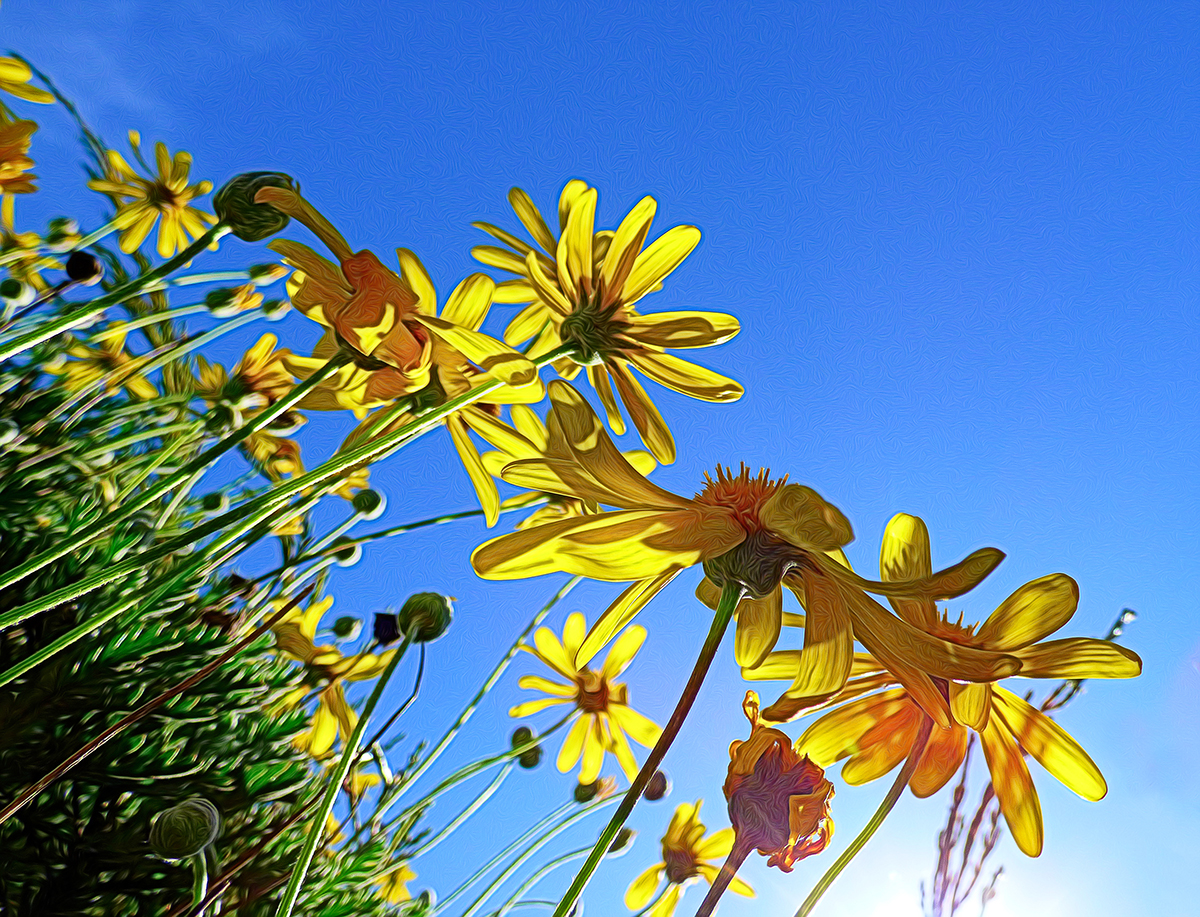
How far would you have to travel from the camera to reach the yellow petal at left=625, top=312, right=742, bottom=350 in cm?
36

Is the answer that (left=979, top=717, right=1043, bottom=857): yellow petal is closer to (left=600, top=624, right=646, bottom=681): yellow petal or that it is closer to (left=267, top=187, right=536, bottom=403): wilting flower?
(left=267, top=187, right=536, bottom=403): wilting flower

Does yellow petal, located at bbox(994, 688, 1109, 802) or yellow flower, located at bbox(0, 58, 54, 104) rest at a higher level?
yellow flower, located at bbox(0, 58, 54, 104)

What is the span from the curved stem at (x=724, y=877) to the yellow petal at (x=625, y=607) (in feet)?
0.25

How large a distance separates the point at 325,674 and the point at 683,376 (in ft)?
0.90

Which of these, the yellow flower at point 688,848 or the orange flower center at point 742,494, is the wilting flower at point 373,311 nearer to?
the orange flower center at point 742,494

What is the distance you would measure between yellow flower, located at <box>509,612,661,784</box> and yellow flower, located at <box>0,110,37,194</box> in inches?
17.0

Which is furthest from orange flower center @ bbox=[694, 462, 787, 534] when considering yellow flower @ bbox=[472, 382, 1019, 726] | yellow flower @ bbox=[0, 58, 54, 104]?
yellow flower @ bbox=[0, 58, 54, 104]

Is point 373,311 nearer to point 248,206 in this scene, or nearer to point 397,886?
point 248,206

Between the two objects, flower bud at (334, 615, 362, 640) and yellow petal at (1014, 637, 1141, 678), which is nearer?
yellow petal at (1014, 637, 1141, 678)

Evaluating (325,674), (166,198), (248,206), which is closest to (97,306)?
(248,206)

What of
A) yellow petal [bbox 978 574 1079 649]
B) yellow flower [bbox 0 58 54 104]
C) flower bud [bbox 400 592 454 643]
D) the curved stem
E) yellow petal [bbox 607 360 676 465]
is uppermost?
yellow flower [bbox 0 58 54 104]

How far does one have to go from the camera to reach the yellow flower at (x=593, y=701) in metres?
0.61

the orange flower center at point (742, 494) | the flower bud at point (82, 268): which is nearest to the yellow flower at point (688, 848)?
the orange flower center at point (742, 494)

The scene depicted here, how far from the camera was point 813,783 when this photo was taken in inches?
10.7
